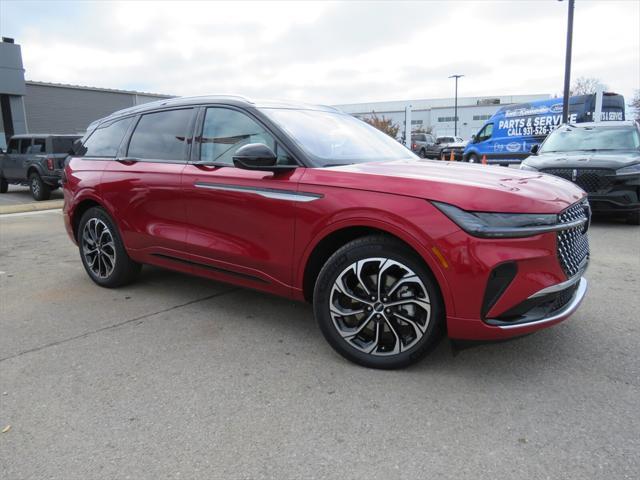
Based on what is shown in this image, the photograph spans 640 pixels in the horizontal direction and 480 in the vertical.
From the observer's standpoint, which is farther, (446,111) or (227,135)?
(446,111)

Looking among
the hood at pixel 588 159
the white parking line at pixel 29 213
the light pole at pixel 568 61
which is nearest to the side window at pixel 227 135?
the hood at pixel 588 159

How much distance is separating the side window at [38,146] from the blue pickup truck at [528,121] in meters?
15.1

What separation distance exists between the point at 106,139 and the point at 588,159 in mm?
7197

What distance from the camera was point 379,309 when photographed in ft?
9.73

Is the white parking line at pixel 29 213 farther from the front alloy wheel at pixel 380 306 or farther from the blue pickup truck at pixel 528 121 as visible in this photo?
the blue pickup truck at pixel 528 121

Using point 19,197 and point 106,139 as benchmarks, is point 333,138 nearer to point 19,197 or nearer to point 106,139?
point 106,139

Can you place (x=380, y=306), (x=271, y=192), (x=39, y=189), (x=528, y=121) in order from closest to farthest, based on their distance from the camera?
(x=380, y=306) → (x=271, y=192) → (x=39, y=189) → (x=528, y=121)

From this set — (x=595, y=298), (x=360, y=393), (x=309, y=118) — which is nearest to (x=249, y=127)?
(x=309, y=118)

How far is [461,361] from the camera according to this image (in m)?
3.16

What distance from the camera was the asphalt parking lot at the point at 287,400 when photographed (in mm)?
2203

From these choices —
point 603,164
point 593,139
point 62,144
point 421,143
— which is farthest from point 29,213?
point 421,143

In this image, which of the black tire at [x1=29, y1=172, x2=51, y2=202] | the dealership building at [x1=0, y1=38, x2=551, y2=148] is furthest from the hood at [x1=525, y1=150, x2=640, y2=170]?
the dealership building at [x1=0, y1=38, x2=551, y2=148]

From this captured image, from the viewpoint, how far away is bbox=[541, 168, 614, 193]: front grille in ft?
25.4

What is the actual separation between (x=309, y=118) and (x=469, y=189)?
64.3 inches
